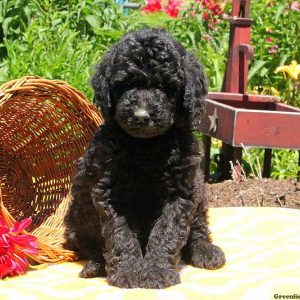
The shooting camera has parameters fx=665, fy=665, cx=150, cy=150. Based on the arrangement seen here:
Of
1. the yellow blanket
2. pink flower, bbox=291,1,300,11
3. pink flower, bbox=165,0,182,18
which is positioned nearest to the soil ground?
the yellow blanket

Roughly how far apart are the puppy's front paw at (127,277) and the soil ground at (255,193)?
208 cm

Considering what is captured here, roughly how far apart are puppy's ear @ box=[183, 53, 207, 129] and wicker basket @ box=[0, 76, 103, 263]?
36.7 inches

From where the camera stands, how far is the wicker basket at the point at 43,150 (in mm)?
4102

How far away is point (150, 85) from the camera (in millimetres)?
3166

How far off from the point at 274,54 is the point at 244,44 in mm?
1301

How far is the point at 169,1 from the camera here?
8.17 meters

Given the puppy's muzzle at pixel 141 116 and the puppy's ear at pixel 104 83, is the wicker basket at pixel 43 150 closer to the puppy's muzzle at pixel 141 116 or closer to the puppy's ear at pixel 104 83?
the puppy's ear at pixel 104 83

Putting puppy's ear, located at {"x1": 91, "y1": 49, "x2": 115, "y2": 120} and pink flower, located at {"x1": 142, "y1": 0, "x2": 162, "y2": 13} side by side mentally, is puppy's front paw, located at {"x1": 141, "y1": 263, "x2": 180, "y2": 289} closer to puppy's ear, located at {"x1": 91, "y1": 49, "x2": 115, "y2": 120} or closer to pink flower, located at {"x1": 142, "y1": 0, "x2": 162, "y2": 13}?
puppy's ear, located at {"x1": 91, "y1": 49, "x2": 115, "y2": 120}

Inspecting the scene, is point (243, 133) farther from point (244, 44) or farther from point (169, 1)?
point (169, 1)

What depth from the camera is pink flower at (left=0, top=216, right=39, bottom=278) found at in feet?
10.9

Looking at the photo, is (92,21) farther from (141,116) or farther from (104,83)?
(141,116)

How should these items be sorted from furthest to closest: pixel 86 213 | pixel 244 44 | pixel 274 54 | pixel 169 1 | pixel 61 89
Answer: pixel 169 1, pixel 274 54, pixel 244 44, pixel 61 89, pixel 86 213

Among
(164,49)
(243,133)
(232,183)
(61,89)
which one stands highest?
(164,49)

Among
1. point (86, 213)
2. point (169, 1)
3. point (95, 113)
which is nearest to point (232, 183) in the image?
point (95, 113)
